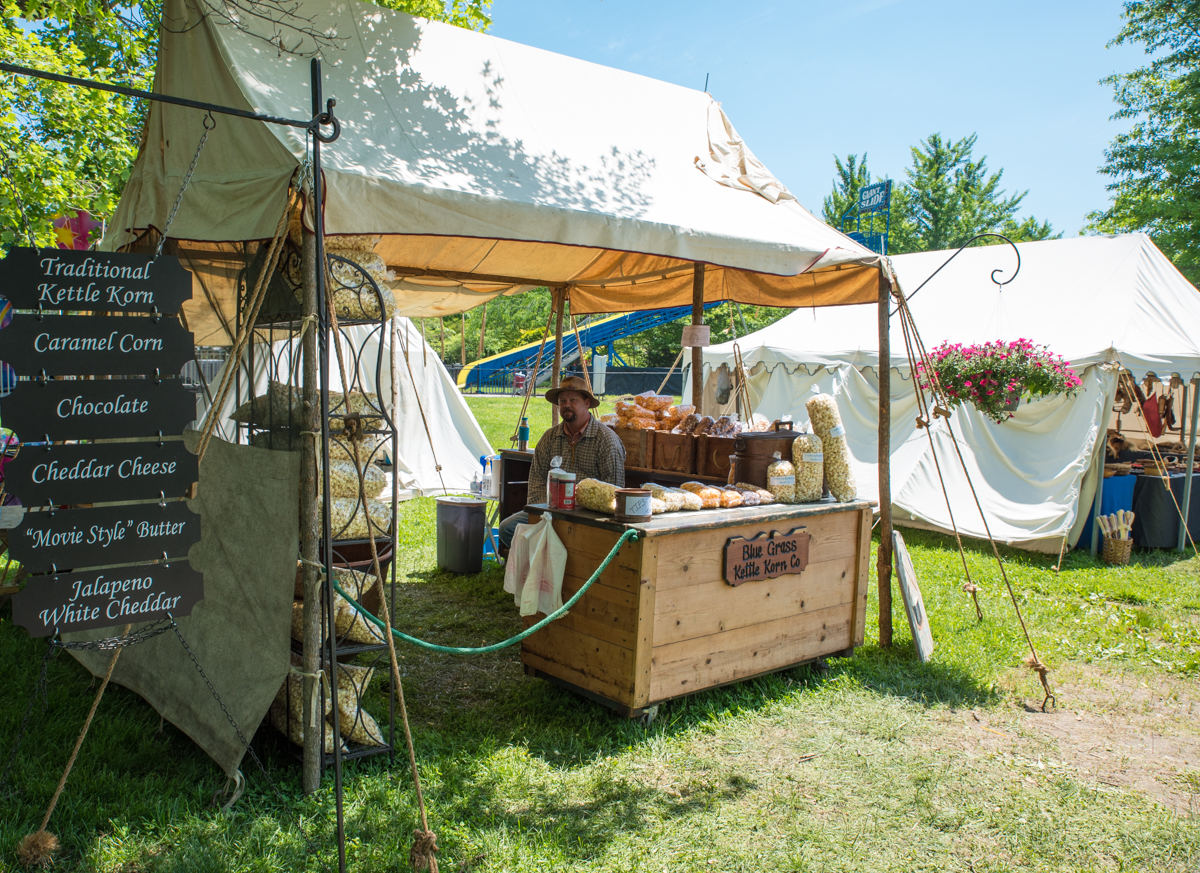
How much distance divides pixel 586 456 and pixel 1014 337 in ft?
20.0

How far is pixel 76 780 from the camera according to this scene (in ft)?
10.7

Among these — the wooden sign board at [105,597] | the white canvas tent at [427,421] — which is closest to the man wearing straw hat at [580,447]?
the wooden sign board at [105,597]

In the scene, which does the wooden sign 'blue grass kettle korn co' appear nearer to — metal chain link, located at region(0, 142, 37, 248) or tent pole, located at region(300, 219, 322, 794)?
tent pole, located at region(300, 219, 322, 794)

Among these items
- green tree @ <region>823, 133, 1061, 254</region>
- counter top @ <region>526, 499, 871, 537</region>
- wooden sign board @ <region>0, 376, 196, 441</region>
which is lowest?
counter top @ <region>526, 499, 871, 537</region>

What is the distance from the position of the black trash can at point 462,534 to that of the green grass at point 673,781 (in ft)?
5.49

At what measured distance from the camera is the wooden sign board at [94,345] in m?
2.49

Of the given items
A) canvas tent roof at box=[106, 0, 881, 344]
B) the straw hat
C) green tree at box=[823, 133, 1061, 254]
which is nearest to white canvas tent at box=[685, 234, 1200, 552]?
canvas tent roof at box=[106, 0, 881, 344]

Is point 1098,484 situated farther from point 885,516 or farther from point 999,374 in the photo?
point 885,516

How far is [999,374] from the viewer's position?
295 inches

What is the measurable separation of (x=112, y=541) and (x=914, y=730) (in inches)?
151

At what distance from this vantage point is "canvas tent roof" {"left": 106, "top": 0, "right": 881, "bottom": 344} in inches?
A: 131

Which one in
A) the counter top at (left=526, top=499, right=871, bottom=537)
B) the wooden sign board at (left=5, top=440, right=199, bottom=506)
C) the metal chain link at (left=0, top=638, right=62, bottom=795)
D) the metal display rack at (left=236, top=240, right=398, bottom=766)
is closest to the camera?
the wooden sign board at (left=5, top=440, right=199, bottom=506)

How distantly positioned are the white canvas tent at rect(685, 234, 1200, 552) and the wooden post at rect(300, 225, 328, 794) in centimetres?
610

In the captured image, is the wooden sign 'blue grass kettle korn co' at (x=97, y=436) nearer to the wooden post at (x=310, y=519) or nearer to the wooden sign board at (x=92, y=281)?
the wooden sign board at (x=92, y=281)
